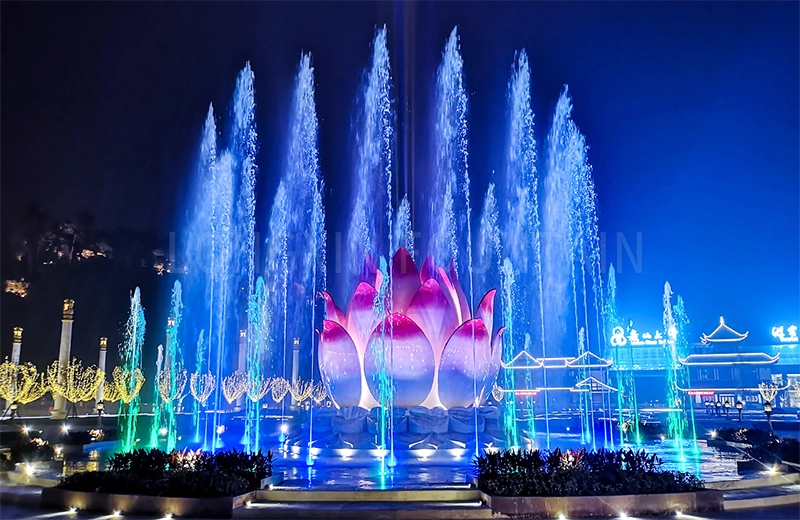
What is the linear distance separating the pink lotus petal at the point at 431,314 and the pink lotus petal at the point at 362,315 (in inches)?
40.3

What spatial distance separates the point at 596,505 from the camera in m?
8.28

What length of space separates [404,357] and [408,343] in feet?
1.20

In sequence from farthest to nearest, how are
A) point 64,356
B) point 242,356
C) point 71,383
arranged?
point 242,356 → point 64,356 → point 71,383

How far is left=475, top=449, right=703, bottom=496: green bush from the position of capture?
8.50 m

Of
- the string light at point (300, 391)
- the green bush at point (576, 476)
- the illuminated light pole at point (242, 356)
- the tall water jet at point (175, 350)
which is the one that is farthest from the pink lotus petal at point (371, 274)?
the illuminated light pole at point (242, 356)

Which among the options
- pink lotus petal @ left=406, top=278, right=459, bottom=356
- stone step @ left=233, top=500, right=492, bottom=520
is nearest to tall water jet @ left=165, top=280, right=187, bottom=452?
pink lotus petal @ left=406, top=278, right=459, bottom=356

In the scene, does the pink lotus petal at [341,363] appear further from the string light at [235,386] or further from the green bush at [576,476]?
Result: the string light at [235,386]

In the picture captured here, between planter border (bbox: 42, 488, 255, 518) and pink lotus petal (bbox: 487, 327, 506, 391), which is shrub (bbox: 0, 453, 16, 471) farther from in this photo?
pink lotus petal (bbox: 487, 327, 506, 391)

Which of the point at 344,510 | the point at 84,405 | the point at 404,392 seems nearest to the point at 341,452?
the point at 404,392

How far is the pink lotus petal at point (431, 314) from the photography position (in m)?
16.1

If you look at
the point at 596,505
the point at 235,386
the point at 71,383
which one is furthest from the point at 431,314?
the point at 235,386

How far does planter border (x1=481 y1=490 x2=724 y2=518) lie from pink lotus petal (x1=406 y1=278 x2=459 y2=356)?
775 centimetres

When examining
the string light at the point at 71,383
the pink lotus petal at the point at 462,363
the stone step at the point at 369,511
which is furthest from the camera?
the string light at the point at 71,383

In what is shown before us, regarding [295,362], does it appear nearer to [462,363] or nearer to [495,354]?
[495,354]
